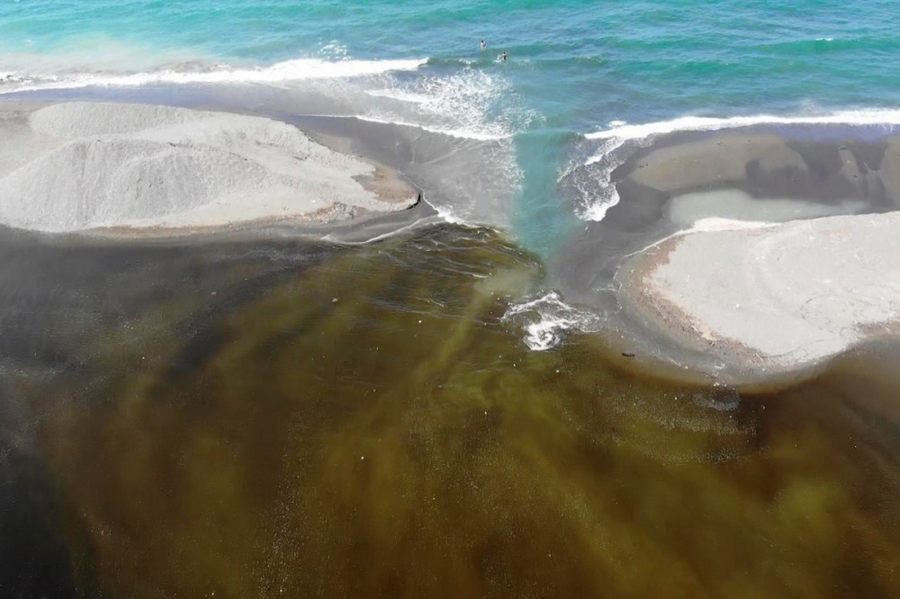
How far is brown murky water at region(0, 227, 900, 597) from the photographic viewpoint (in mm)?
17500

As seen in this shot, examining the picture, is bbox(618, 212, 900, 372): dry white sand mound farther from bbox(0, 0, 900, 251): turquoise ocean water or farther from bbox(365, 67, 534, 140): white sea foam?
bbox(365, 67, 534, 140): white sea foam

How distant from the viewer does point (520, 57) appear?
49281mm

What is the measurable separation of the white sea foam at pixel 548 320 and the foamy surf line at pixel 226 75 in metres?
31.3

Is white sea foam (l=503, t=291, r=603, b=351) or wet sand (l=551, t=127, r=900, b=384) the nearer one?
wet sand (l=551, t=127, r=900, b=384)

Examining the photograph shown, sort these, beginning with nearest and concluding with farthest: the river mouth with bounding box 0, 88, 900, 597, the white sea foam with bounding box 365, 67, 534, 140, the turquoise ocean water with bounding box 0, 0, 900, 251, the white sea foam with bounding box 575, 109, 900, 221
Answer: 1. the river mouth with bounding box 0, 88, 900, 597
2. the white sea foam with bounding box 575, 109, 900, 221
3. the white sea foam with bounding box 365, 67, 534, 140
4. the turquoise ocean water with bounding box 0, 0, 900, 251

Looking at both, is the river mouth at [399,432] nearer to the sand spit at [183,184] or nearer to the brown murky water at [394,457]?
the brown murky water at [394,457]

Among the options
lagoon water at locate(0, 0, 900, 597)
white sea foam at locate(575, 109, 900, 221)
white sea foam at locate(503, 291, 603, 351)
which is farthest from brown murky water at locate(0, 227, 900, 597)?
white sea foam at locate(575, 109, 900, 221)

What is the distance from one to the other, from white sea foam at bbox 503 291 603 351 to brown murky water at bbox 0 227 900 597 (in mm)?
618

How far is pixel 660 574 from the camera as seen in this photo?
17.3 metres

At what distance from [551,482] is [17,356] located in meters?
23.8

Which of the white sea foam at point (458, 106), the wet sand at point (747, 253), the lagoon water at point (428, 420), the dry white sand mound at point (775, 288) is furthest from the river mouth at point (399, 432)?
the white sea foam at point (458, 106)

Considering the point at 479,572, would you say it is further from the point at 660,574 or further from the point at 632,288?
the point at 632,288

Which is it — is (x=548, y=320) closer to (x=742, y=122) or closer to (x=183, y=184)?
(x=183, y=184)

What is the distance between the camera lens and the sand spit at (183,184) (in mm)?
31094
